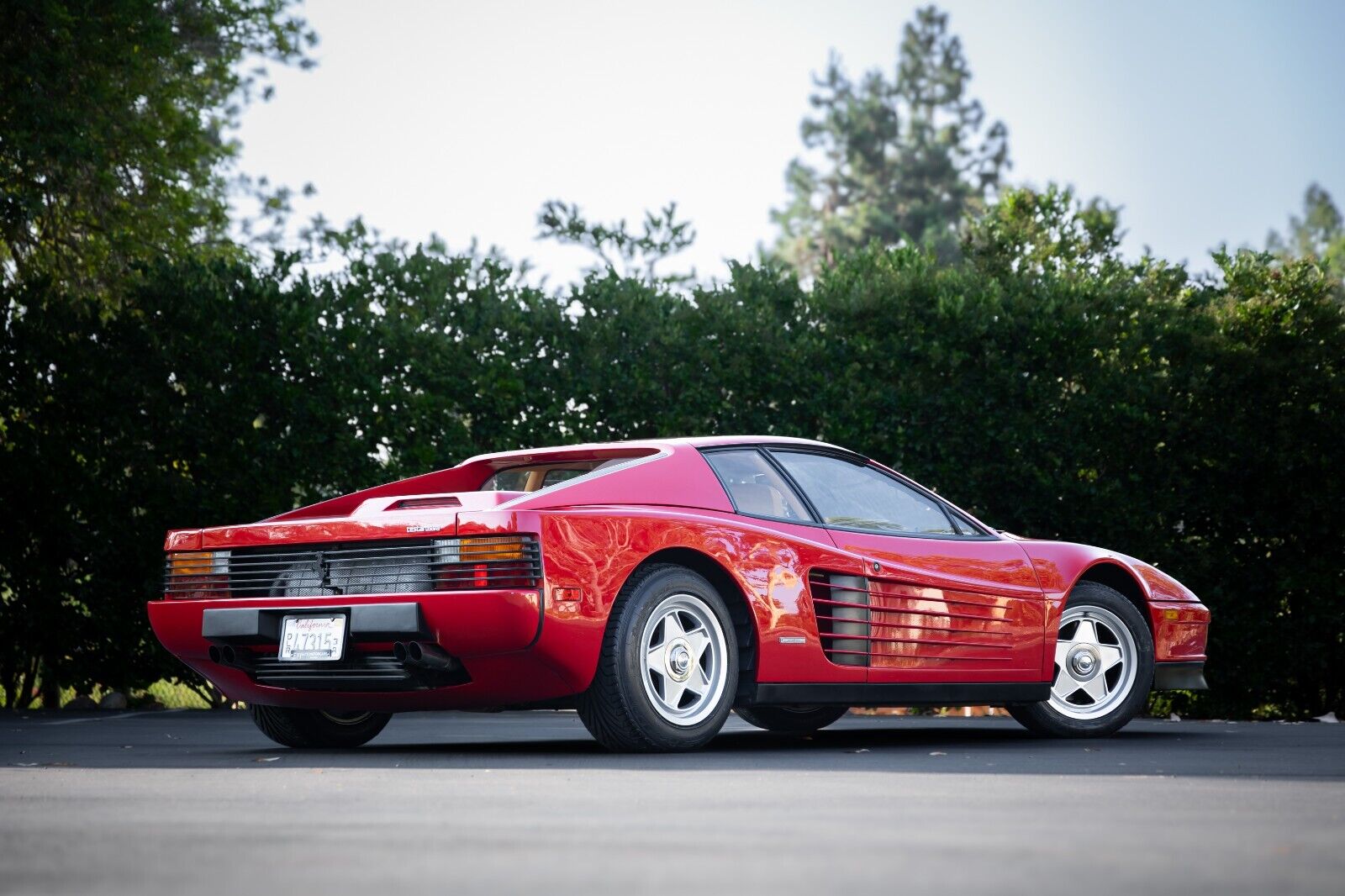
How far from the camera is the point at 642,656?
24.6ft

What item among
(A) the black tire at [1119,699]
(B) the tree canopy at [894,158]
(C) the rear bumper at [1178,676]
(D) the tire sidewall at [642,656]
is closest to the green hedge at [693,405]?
(C) the rear bumper at [1178,676]

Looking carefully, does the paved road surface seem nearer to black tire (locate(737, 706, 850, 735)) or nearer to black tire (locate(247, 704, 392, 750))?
black tire (locate(247, 704, 392, 750))

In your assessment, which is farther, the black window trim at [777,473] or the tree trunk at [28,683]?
the tree trunk at [28,683]

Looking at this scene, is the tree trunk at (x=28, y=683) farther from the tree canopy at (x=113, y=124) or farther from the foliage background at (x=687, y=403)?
the tree canopy at (x=113, y=124)

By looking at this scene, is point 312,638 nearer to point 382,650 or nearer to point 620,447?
point 382,650

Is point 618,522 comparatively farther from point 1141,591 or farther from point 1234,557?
point 1234,557

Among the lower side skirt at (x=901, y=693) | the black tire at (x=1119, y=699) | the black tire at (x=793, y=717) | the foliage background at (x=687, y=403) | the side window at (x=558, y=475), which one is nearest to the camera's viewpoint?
the lower side skirt at (x=901, y=693)

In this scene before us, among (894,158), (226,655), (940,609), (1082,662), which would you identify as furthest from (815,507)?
(894,158)

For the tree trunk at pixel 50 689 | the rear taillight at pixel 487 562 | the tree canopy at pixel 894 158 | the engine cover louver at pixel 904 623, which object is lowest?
the tree trunk at pixel 50 689

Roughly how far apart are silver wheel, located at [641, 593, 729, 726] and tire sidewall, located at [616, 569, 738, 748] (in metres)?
0.02

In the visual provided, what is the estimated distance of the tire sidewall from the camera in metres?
7.44

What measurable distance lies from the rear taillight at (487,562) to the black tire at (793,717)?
298 cm

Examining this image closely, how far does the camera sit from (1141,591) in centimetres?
962

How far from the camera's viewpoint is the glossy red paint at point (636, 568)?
7.33 meters
